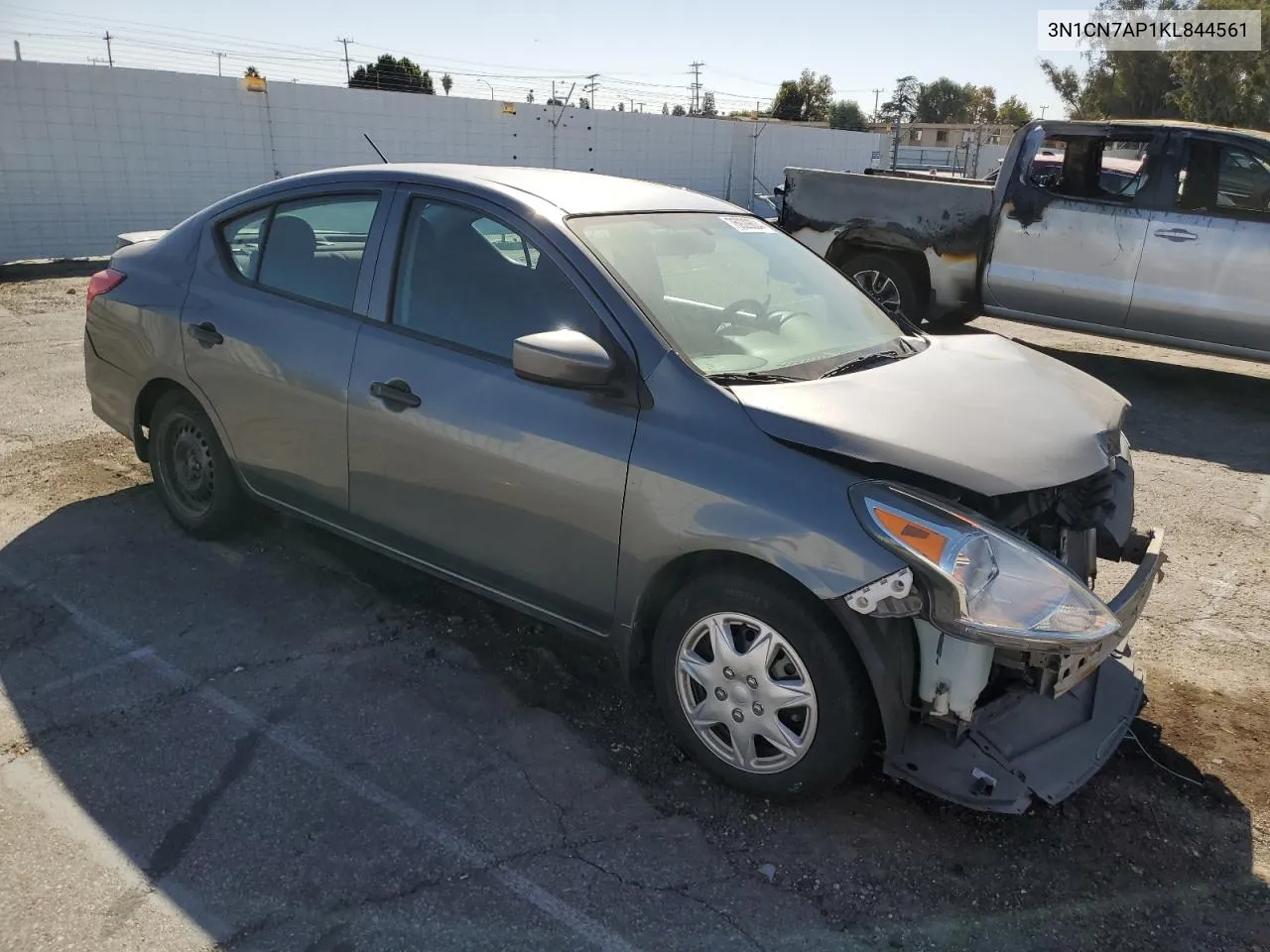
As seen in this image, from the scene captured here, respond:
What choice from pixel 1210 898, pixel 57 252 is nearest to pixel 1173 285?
pixel 1210 898

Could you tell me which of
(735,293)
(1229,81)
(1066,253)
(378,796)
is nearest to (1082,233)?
(1066,253)

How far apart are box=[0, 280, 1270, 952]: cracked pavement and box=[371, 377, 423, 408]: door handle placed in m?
0.98

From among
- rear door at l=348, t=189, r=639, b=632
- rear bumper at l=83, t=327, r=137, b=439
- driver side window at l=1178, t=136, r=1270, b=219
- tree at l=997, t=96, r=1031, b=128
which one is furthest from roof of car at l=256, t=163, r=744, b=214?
tree at l=997, t=96, r=1031, b=128

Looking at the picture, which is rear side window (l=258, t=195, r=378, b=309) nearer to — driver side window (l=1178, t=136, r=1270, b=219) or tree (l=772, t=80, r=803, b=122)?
driver side window (l=1178, t=136, r=1270, b=219)

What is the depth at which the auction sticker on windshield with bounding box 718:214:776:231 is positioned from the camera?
4038 millimetres

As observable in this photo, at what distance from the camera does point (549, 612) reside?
3336 mm

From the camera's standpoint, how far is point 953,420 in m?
2.92

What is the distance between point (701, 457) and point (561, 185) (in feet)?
4.60

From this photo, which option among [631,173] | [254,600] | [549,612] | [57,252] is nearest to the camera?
[549,612]

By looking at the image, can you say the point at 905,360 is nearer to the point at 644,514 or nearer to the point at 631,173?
the point at 644,514

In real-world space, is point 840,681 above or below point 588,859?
above

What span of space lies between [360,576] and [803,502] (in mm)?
2464

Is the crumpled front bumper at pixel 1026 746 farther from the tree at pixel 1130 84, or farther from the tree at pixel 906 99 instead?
the tree at pixel 906 99

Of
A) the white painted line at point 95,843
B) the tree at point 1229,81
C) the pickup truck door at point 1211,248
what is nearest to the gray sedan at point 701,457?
the white painted line at point 95,843
